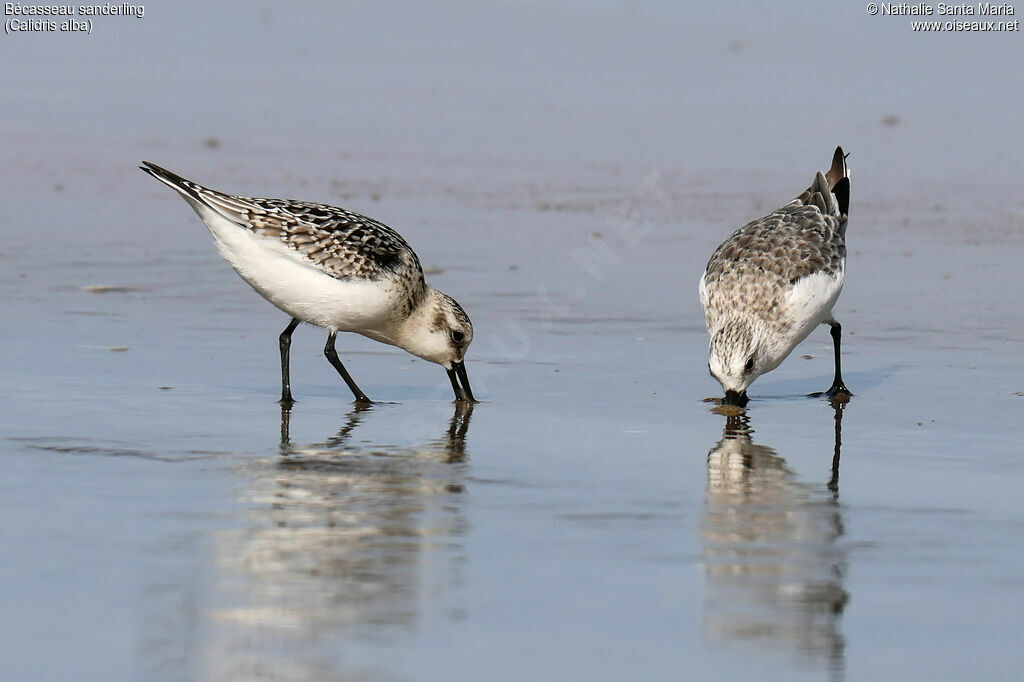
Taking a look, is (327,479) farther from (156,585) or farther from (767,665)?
(767,665)

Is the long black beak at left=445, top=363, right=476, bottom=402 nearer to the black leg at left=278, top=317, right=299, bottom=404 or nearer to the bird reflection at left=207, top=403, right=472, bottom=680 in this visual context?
the black leg at left=278, top=317, right=299, bottom=404

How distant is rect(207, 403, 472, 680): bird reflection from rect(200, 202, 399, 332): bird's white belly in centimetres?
157

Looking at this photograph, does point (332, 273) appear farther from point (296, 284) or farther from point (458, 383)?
point (458, 383)

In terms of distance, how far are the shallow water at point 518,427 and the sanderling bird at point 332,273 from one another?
0.32 meters

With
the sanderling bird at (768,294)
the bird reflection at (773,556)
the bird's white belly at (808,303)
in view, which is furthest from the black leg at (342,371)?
the bird's white belly at (808,303)

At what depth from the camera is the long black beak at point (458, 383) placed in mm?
9559

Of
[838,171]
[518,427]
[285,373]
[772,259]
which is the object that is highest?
[838,171]

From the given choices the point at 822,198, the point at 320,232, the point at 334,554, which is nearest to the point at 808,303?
the point at 822,198

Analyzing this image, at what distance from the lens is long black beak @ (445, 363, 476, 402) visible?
956cm

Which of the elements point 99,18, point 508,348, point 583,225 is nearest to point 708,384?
point 508,348

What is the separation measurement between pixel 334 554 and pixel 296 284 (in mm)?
3833

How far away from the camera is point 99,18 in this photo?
1164 inches

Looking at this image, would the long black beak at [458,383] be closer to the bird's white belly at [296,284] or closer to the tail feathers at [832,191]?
the bird's white belly at [296,284]

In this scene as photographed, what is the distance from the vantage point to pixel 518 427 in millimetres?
8758
